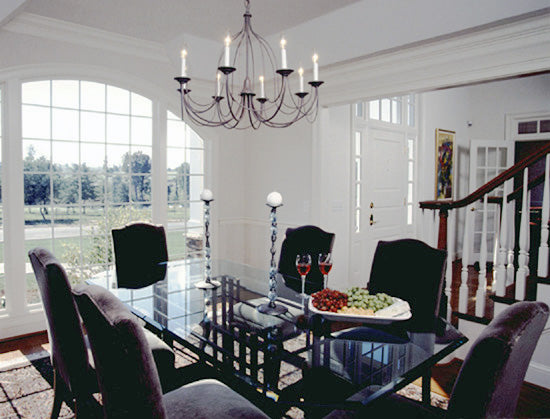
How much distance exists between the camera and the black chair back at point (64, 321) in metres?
1.78

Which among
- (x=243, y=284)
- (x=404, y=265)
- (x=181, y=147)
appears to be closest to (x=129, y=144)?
(x=181, y=147)

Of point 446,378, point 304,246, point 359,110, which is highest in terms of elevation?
point 359,110

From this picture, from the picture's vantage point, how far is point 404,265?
2.41 meters

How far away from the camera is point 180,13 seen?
3428 mm

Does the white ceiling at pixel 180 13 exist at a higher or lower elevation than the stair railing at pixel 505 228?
higher

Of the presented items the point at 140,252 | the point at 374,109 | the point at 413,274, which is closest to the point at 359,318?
the point at 413,274

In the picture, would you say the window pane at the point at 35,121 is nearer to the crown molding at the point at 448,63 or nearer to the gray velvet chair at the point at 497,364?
the crown molding at the point at 448,63

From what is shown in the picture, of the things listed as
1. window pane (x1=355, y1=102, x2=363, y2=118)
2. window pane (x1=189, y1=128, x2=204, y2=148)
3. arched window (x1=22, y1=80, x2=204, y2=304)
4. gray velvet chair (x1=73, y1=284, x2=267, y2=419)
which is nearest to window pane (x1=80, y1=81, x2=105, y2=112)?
arched window (x1=22, y1=80, x2=204, y2=304)

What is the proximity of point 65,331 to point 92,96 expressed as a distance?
2834mm

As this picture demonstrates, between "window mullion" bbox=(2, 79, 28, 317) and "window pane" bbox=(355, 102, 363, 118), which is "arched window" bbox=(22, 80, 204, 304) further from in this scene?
"window pane" bbox=(355, 102, 363, 118)

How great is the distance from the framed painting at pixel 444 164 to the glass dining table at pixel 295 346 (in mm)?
4589

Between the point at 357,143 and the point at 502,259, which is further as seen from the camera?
the point at 357,143

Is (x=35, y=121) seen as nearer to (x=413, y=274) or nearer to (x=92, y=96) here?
(x=92, y=96)

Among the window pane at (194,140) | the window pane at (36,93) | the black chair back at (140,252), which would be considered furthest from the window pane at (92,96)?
the black chair back at (140,252)
